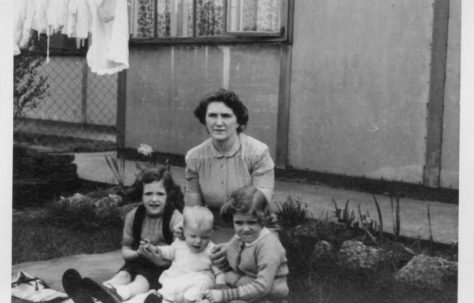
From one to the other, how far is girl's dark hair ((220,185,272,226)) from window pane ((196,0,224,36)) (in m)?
4.71

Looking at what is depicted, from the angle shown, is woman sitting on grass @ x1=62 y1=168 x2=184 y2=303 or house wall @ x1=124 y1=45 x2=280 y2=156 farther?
house wall @ x1=124 y1=45 x2=280 y2=156

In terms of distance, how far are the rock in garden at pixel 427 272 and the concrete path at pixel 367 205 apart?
1.75 ft

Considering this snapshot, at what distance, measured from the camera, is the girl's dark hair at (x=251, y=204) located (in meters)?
3.68

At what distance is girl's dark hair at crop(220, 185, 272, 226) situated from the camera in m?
3.68

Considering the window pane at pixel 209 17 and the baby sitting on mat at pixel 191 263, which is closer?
the baby sitting on mat at pixel 191 263

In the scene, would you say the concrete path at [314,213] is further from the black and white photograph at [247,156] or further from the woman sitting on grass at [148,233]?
the woman sitting on grass at [148,233]

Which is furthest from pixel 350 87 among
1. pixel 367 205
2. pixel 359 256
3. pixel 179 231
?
pixel 179 231

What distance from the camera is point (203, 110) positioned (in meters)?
4.15

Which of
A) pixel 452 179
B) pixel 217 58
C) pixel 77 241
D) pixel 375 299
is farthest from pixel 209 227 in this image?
pixel 217 58

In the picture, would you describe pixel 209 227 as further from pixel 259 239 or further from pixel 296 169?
pixel 296 169

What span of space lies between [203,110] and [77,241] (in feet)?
6.62

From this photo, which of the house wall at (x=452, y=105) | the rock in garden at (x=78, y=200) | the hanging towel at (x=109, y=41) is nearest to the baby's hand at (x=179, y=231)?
the hanging towel at (x=109, y=41)

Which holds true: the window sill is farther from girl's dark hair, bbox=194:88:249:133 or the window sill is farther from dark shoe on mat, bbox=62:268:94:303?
dark shoe on mat, bbox=62:268:94:303

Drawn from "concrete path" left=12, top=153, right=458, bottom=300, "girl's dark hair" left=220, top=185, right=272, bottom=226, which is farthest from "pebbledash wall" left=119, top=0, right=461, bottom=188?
"girl's dark hair" left=220, top=185, right=272, bottom=226
